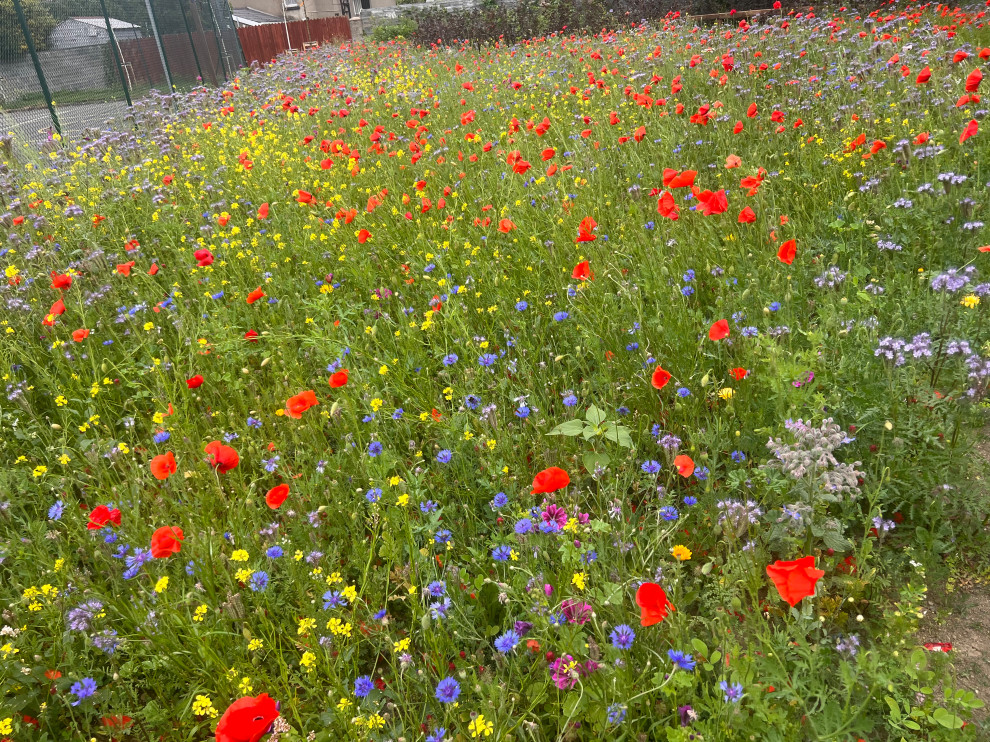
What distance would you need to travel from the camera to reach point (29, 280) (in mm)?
3912

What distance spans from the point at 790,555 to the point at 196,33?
2029cm

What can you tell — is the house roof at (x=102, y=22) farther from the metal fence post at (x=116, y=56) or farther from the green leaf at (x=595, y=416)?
the green leaf at (x=595, y=416)

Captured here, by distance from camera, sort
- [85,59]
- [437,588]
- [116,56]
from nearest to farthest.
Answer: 1. [437,588]
2. [85,59]
3. [116,56]

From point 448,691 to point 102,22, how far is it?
15646mm

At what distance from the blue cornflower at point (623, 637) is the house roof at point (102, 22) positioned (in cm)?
1499

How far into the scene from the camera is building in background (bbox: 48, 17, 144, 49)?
36.7ft

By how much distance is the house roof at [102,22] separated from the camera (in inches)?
461

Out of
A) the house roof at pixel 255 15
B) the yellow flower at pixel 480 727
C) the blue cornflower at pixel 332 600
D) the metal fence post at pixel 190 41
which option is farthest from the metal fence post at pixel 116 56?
the house roof at pixel 255 15

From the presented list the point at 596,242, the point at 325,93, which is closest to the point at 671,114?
the point at 596,242

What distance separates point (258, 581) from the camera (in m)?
1.76

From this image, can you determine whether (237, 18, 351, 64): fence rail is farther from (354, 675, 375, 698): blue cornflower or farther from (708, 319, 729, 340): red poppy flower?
(354, 675, 375, 698): blue cornflower

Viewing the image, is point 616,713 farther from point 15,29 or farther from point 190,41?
point 190,41

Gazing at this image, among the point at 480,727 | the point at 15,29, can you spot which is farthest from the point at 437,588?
the point at 15,29

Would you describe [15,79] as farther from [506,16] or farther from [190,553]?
[506,16]
